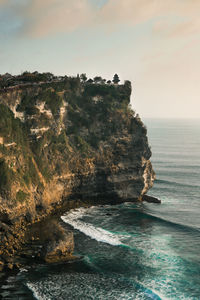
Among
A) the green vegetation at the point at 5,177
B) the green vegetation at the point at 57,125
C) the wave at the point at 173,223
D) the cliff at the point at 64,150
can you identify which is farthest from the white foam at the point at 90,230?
the wave at the point at 173,223

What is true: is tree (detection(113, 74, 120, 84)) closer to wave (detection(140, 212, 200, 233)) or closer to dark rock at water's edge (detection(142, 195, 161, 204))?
dark rock at water's edge (detection(142, 195, 161, 204))

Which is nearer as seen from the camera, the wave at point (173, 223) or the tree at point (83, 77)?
the wave at point (173, 223)

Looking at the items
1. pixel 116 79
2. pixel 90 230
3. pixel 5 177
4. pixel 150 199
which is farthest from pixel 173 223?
pixel 116 79

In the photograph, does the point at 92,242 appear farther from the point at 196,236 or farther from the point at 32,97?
the point at 32,97

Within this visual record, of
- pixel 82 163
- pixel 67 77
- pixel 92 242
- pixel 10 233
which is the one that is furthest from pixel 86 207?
pixel 67 77

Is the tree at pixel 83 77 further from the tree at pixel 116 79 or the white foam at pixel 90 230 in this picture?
the white foam at pixel 90 230
